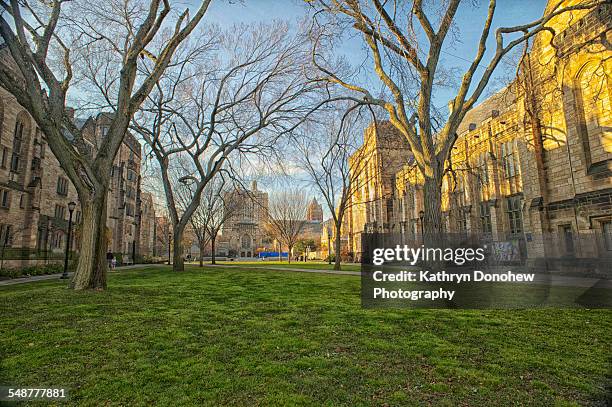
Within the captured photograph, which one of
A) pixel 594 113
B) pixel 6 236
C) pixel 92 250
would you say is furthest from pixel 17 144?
pixel 594 113

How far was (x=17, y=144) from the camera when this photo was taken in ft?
78.9

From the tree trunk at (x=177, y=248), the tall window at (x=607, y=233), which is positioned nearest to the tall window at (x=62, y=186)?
the tree trunk at (x=177, y=248)

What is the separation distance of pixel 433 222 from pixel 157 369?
708 cm

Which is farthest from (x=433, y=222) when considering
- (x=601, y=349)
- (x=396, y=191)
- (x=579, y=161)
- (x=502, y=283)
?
(x=396, y=191)

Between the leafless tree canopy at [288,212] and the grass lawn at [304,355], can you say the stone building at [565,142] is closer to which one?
the grass lawn at [304,355]

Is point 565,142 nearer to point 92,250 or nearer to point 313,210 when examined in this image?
point 92,250

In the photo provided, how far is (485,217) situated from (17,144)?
38054 mm

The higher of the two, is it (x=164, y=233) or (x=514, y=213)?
(x=164, y=233)

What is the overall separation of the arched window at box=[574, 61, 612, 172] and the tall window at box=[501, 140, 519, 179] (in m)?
9.07

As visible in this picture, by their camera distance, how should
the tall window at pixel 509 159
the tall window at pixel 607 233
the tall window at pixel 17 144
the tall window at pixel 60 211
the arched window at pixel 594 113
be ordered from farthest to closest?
the tall window at pixel 60 211 < the tall window at pixel 509 159 < the tall window at pixel 17 144 < the arched window at pixel 594 113 < the tall window at pixel 607 233

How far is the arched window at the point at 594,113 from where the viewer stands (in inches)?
630

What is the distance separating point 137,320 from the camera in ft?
20.2

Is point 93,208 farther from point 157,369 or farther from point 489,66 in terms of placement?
point 489,66

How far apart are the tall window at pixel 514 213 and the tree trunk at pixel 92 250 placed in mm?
27118
